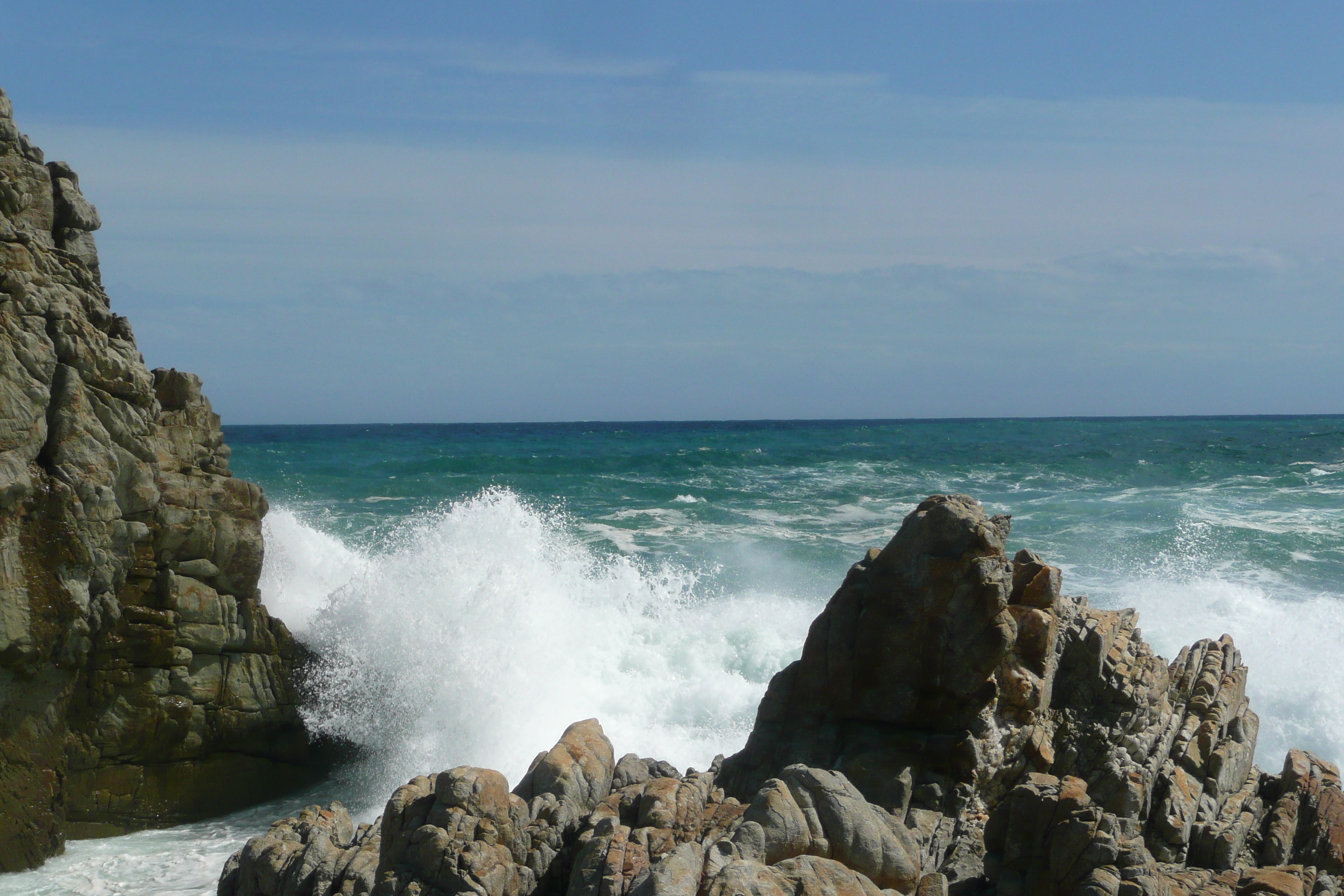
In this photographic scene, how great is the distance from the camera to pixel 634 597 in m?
13.4

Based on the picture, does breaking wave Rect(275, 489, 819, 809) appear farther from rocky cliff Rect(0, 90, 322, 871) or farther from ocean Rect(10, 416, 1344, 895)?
rocky cliff Rect(0, 90, 322, 871)

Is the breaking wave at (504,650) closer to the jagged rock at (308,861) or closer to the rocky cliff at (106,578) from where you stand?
the rocky cliff at (106,578)

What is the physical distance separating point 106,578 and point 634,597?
6496 millimetres

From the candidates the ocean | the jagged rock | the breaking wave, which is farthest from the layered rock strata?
the breaking wave

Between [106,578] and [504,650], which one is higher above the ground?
[106,578]

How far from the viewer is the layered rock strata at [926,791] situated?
15.6ft

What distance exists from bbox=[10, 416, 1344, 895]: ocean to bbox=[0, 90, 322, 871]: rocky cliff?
0.45 metres

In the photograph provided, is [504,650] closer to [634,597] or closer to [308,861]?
[634,597]

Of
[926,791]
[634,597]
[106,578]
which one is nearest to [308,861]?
[926,791]

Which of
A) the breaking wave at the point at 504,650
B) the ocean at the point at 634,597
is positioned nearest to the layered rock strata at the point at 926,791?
the ocean at the point at 634,597

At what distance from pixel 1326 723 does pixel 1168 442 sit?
38.2 metres

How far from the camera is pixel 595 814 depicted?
5.36 meters

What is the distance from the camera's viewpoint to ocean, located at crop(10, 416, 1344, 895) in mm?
10359

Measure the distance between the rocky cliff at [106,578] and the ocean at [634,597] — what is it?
452 millimetres
